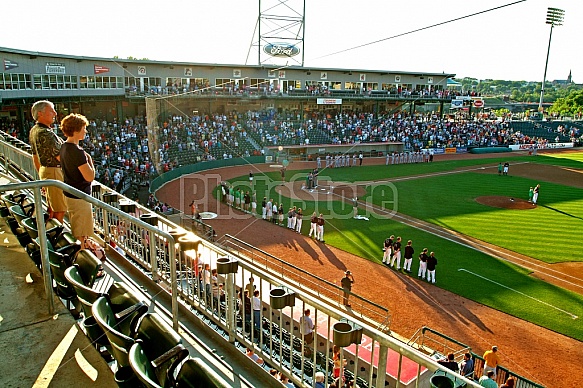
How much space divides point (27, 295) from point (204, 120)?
138ft

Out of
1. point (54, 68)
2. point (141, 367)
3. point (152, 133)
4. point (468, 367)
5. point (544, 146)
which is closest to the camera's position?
point (141, 367)

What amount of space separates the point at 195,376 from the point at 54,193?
4.54m

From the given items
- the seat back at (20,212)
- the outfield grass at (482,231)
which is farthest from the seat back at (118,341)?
the outfield grass at (482,231)

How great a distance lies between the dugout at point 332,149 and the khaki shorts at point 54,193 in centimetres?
4013

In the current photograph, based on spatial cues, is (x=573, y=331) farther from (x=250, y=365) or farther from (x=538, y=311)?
(x=250, y=365)

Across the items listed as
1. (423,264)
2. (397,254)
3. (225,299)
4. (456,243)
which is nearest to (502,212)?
(456,243)

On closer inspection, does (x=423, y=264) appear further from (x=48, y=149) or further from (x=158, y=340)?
(x=158, y=340)

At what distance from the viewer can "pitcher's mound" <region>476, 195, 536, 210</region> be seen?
28.0 meters

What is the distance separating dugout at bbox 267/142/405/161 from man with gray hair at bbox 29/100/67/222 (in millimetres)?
40133

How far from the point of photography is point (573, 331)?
12945 millimetres

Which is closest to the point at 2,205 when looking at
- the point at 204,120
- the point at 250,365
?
the point at 250,365

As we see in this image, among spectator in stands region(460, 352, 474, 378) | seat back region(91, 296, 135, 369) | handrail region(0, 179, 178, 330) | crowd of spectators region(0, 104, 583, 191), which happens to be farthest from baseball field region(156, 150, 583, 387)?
seat back region(91, 296, 135, 369)

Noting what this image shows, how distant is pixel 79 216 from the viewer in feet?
18.5

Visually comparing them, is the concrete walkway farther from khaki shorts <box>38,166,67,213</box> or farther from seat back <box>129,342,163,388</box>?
khaki shorts <box>38,166,67,213</box>
